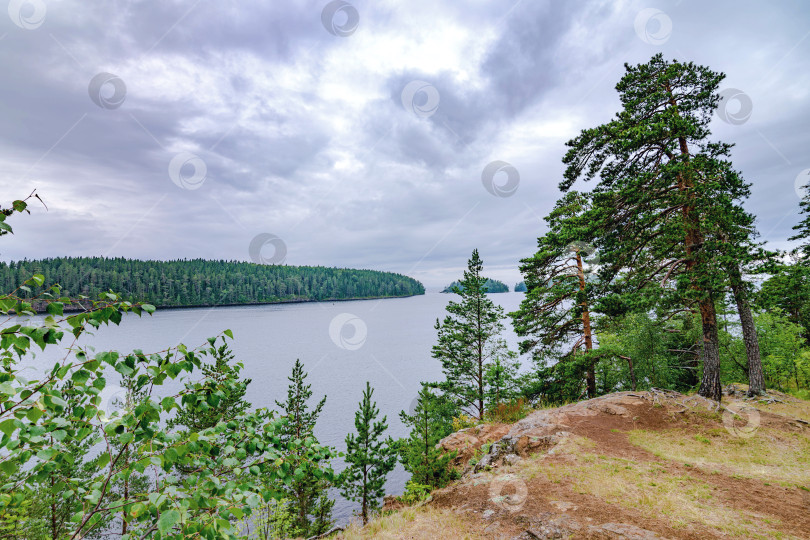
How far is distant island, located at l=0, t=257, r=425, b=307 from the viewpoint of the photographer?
119 m

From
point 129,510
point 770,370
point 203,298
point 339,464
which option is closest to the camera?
point 129,510

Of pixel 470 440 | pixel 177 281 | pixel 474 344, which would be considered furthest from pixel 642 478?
pixel 177 281

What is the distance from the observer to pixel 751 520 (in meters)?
6.98

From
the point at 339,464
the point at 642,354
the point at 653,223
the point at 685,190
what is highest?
the point at 685,190

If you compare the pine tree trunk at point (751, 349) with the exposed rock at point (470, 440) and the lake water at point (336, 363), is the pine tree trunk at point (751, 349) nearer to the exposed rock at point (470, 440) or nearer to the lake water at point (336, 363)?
the exposed rock at point (470, 440)

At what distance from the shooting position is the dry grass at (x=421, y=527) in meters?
8.25

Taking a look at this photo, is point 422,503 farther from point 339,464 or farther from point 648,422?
point 339,464

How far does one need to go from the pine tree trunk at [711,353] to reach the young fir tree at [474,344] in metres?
13.3

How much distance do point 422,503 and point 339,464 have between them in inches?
784

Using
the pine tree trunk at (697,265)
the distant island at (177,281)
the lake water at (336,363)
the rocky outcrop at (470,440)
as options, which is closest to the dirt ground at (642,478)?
the pine tree trunk at (697,265)

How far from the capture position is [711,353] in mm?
13961

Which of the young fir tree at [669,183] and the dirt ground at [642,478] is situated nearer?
the dirt ground at [642,478]

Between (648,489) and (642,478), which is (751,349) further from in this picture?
(648,489)

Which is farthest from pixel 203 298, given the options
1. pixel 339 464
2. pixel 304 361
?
pixel 339 464
